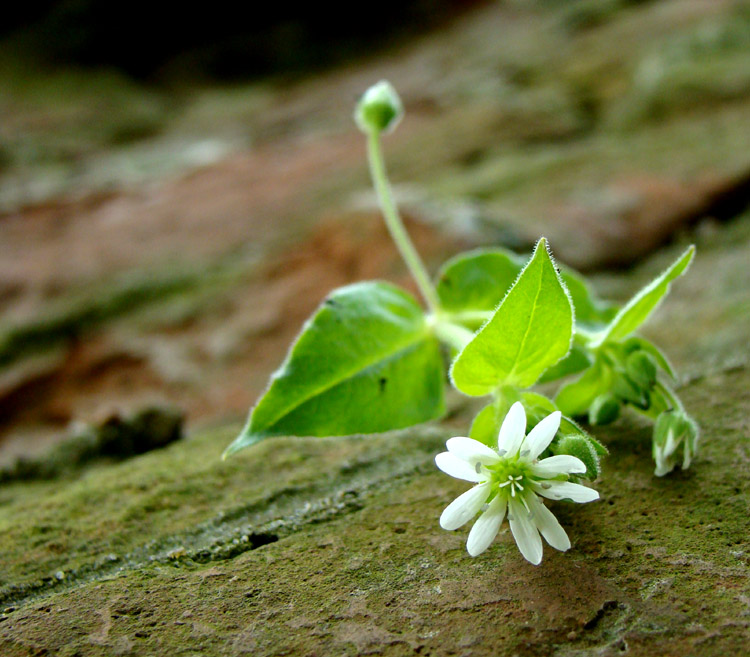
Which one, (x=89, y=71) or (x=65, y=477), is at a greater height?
(x=89, y=71)

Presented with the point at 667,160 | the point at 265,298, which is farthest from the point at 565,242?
the point at 265,298

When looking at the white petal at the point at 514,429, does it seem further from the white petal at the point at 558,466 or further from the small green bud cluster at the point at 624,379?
the small green bud cluster at the point at 624,379

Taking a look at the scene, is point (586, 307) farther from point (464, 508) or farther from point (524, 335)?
point (464, 508)

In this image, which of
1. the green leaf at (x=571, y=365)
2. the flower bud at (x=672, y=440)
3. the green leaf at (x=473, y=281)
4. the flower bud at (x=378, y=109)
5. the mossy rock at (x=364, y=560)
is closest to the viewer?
the mossy rock at (x=364, y=560)

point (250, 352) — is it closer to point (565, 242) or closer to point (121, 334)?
point (121, 334)

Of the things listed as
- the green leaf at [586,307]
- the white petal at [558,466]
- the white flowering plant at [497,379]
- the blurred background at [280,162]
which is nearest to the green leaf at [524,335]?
the white flowering plant at [497,379]

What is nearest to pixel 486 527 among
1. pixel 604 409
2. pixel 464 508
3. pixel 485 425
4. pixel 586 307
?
pixel 464 508
